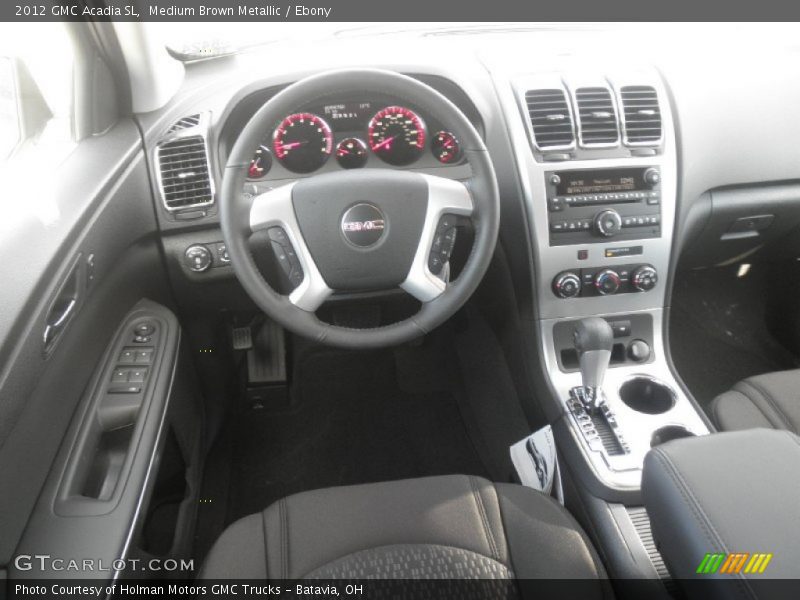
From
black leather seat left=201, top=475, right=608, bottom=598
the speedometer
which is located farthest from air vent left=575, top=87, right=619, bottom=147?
black leather seat left=201, top=475, right=608, bottom=598

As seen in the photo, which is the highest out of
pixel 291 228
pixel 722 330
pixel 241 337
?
pixel 291 228

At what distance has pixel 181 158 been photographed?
163 cm

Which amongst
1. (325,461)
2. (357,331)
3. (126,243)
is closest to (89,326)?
(126,243)

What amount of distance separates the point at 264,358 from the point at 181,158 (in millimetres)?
835

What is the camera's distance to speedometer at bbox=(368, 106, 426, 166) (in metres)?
1.63

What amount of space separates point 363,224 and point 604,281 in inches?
30.3

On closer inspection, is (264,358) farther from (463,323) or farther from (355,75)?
(355,75)

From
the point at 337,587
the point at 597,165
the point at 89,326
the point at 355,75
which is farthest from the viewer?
the point at 597,165

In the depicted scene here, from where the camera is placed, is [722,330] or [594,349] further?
[722,330]

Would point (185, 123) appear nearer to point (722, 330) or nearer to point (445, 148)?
point (445, 148)

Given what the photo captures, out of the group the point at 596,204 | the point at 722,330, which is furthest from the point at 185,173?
the point at 722,330

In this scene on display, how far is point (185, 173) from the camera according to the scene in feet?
5.37

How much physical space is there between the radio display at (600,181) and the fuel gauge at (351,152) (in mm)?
526
